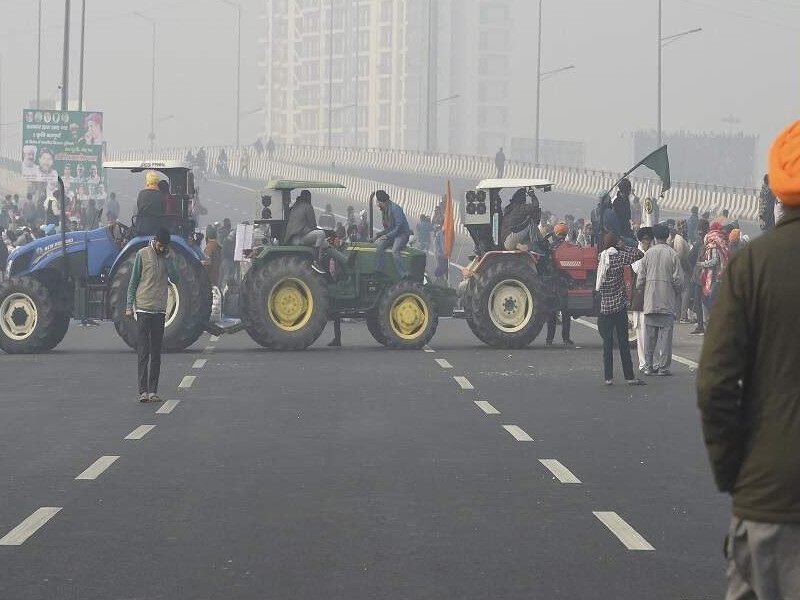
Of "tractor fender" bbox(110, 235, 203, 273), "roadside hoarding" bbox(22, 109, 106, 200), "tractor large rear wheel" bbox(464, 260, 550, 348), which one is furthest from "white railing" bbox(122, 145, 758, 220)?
"tractor fender" bbox(110, 235, 203, 273)

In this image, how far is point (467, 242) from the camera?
2682 inches

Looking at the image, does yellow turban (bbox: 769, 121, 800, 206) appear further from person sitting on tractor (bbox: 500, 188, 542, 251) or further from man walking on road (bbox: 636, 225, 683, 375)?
person sitting on tractor (bbox: 500, 188, 542, 251)

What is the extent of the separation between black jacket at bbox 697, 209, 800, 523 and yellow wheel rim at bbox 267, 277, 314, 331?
64.7ft

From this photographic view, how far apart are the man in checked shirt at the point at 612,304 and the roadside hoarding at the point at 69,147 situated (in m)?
35.7

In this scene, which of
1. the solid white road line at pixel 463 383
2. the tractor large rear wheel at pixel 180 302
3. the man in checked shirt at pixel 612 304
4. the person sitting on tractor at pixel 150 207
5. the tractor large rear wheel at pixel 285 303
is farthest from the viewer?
the tractor large rear wheel at pixel 285 303

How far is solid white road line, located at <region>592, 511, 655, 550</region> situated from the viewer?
914 cm

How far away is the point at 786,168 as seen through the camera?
4.41 metres

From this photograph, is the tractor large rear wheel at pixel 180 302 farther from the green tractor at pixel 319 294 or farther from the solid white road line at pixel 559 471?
the solid white road line at pixel 559 471

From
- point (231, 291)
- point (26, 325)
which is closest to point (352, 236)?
point (231, 291)

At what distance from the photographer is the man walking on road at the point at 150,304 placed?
56.4ft

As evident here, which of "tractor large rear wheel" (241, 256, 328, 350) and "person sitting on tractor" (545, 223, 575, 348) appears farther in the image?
"person sitting on tractor" (545, 223, 575, 348)

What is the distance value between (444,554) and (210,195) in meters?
89.5

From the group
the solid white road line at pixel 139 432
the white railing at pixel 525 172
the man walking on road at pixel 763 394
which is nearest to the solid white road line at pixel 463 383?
the solid white road line at pixel 139 432

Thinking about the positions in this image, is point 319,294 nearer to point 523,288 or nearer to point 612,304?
point 523,288
